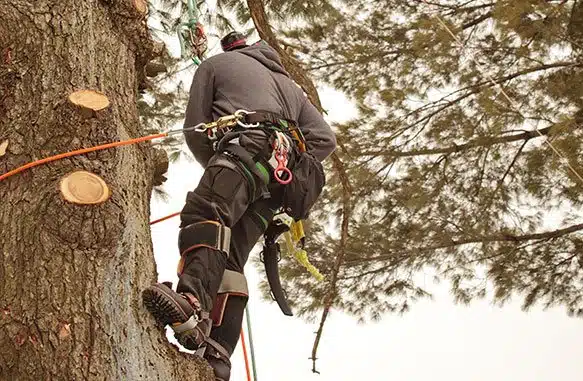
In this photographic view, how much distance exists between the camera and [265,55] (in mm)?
3020

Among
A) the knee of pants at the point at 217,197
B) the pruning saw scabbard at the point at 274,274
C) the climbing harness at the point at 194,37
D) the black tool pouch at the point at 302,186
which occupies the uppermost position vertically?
the climbing harness at the point at 194,37

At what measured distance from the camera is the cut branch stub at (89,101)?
2.01 m

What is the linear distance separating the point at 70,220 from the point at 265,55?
1354 millimetres

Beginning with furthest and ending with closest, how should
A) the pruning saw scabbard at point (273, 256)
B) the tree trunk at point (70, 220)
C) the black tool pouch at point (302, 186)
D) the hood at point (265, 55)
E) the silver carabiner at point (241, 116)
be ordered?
the hood at point (265, 55) → the pruning saw scabbard at point (273, 256) → the black tool pouch at point (302, 186) → the silver carabiner at point (241, 116) → the tree trunk at point (70, 220)

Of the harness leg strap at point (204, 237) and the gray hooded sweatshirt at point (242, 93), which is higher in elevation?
the gray hooded sweatshirt at point (242, 93)

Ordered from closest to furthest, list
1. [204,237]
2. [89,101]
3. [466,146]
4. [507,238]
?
1. [89,101]
2. [204,237]
3. [507,238]
4. [466,146]

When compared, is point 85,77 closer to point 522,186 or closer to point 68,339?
point 68,339

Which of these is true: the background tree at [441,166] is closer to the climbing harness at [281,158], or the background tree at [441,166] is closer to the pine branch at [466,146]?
the pine branch at [466,146]

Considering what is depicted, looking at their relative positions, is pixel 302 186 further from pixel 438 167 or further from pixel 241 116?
pixel 438 167

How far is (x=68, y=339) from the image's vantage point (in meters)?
1.73

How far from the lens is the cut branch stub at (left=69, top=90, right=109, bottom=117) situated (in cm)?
201

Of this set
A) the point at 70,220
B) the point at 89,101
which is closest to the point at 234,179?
the point at 89,101

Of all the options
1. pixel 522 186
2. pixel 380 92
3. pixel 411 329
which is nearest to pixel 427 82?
pixel 380 92

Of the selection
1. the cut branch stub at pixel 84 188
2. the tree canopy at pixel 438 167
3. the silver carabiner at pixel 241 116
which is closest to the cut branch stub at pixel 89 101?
the cut branch stub at pixel 84 188
